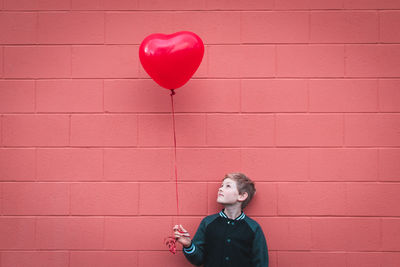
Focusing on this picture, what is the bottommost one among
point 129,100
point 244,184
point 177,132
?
point 244,184

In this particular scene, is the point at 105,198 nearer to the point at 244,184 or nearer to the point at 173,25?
the point at 244,184

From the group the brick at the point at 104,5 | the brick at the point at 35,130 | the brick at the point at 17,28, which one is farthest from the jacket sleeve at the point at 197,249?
the brick at the point at 17,28

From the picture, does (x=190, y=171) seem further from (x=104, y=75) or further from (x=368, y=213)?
(x=368, y=213)

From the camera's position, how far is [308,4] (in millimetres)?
2293

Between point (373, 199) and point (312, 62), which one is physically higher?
point (312, 62)

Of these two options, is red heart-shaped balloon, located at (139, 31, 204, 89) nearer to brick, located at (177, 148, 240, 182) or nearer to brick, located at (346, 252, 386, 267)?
brick, located at (177, 148, 240, 182)

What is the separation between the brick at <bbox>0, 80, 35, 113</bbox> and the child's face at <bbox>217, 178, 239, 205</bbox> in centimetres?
145

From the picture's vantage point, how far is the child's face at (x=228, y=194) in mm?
2072

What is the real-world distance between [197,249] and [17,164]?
1.39 meters

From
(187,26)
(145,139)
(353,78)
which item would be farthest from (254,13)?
(145,139)

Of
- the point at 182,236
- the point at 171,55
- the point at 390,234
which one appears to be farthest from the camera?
the point at 390,234

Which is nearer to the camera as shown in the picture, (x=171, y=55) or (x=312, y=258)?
(x=171, y=55)

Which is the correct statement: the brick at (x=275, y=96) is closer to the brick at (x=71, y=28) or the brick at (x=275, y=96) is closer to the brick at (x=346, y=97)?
the brick at (x=346, y=97)

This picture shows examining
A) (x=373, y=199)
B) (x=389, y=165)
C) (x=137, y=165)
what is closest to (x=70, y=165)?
(x=137, y=165)
